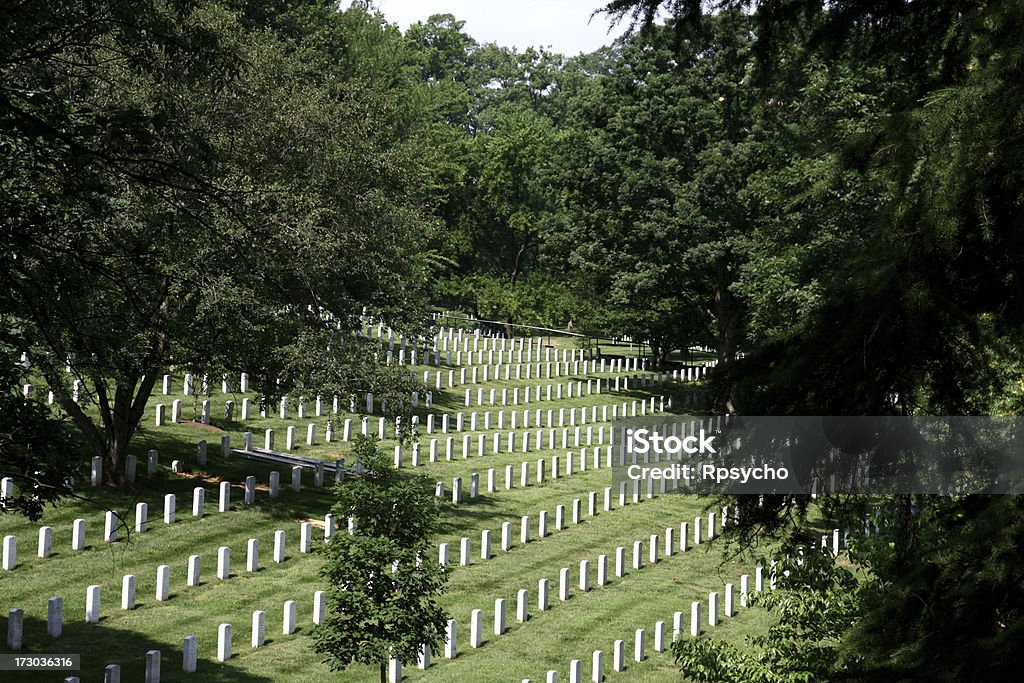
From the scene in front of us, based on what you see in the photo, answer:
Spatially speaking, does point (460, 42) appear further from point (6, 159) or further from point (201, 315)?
point (6, 159)

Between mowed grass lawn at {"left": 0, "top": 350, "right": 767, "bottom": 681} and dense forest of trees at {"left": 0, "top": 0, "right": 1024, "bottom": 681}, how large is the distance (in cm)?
257

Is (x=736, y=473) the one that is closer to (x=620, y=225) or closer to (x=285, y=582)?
(x=285, y=582)

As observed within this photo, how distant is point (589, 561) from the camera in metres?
22.5

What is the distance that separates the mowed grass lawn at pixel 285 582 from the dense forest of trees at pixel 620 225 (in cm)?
257

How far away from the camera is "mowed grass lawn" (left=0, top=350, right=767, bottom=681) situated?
15750 millimetres

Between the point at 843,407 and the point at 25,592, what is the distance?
14223 mm

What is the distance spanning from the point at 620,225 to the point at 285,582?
95.4ft

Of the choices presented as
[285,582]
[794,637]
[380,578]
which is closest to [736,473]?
[794,637]

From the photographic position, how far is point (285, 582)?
19.1 metres

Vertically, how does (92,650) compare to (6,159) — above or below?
below

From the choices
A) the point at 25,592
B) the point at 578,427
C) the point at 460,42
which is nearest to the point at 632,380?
the point at 578,427

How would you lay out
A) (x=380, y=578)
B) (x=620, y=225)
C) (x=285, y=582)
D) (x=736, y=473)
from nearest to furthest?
(x=736, y=473), (x=380, y=578), (x=285, y=582), (x=620, y=225)

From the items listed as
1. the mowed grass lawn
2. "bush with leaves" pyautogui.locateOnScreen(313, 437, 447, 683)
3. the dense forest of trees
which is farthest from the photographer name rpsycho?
the mowed grass lawn

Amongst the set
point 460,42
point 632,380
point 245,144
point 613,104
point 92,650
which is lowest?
point 92,650
